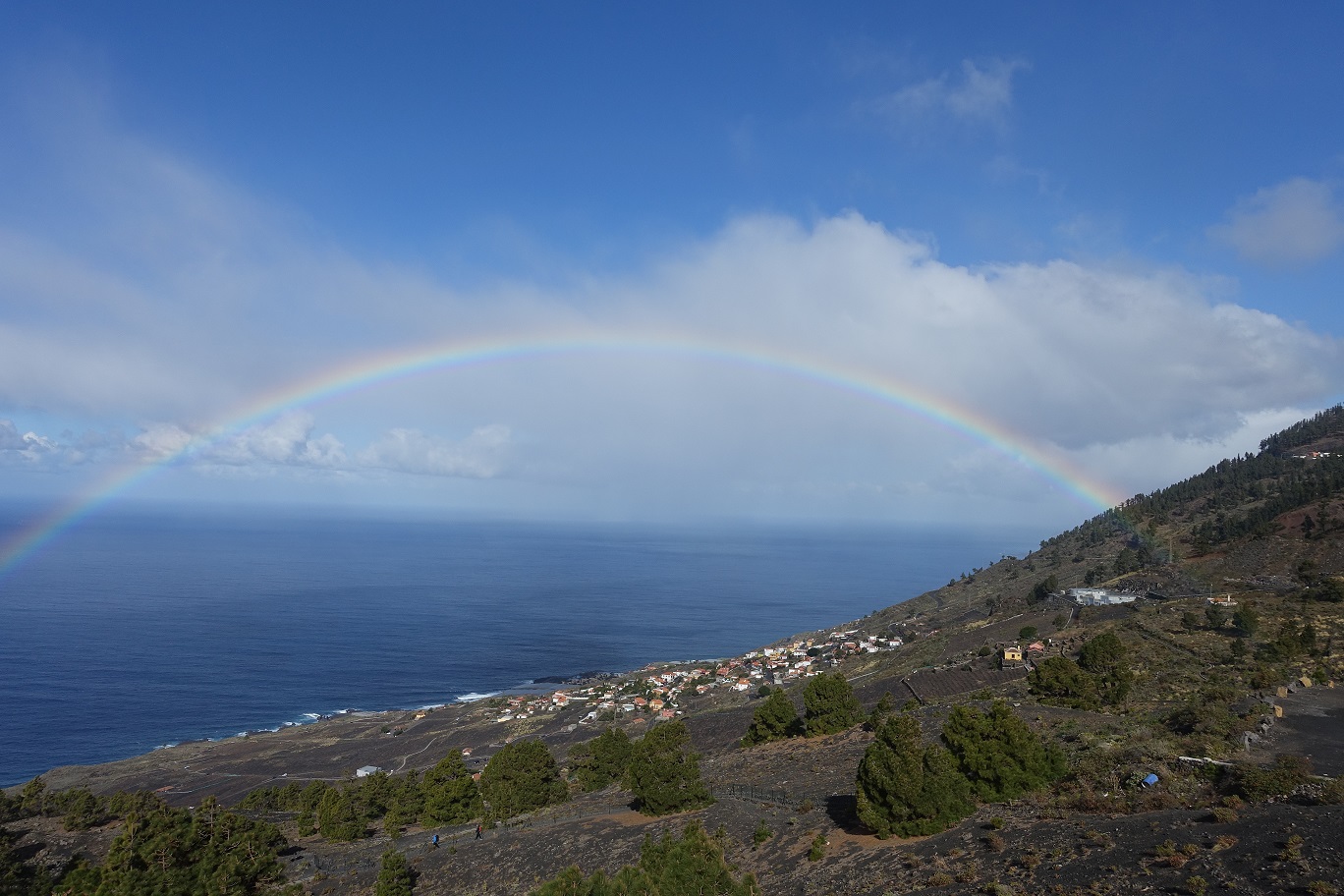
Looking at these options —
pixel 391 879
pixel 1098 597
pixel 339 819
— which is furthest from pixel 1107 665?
pixel 339 819

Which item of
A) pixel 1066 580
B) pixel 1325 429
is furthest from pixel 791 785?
pixel 1325 429

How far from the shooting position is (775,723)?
4066 centimetres

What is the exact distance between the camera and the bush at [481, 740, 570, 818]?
113 ft

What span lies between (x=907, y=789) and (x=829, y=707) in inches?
763

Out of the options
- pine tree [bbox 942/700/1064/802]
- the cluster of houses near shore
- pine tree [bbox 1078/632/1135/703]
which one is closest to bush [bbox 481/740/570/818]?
pine tree [bbox 942/700/1064/802]

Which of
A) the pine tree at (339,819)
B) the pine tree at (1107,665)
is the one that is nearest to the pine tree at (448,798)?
the pine tree at (339,819)

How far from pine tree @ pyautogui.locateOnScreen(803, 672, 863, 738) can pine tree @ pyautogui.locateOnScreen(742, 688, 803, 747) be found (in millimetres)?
1314

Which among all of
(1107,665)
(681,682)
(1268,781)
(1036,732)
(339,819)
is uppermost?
(1268,781)

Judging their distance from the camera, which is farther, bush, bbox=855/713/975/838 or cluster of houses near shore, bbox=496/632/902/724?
cluster of houses near shore, bbox=496/632/902/724

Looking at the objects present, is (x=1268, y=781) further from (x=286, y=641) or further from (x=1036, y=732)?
(x=286, y=641)

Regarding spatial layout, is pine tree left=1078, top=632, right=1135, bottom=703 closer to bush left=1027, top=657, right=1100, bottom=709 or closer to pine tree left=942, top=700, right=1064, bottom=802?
bush left=1027, top=657, right=1100, bottom=709

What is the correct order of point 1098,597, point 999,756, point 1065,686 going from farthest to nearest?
point 1098,597
point 1065,686
point 999,756

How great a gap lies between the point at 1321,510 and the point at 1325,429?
92.8 m

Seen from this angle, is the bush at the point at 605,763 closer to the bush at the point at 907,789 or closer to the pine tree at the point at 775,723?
the pine tree at the point at 775,723
